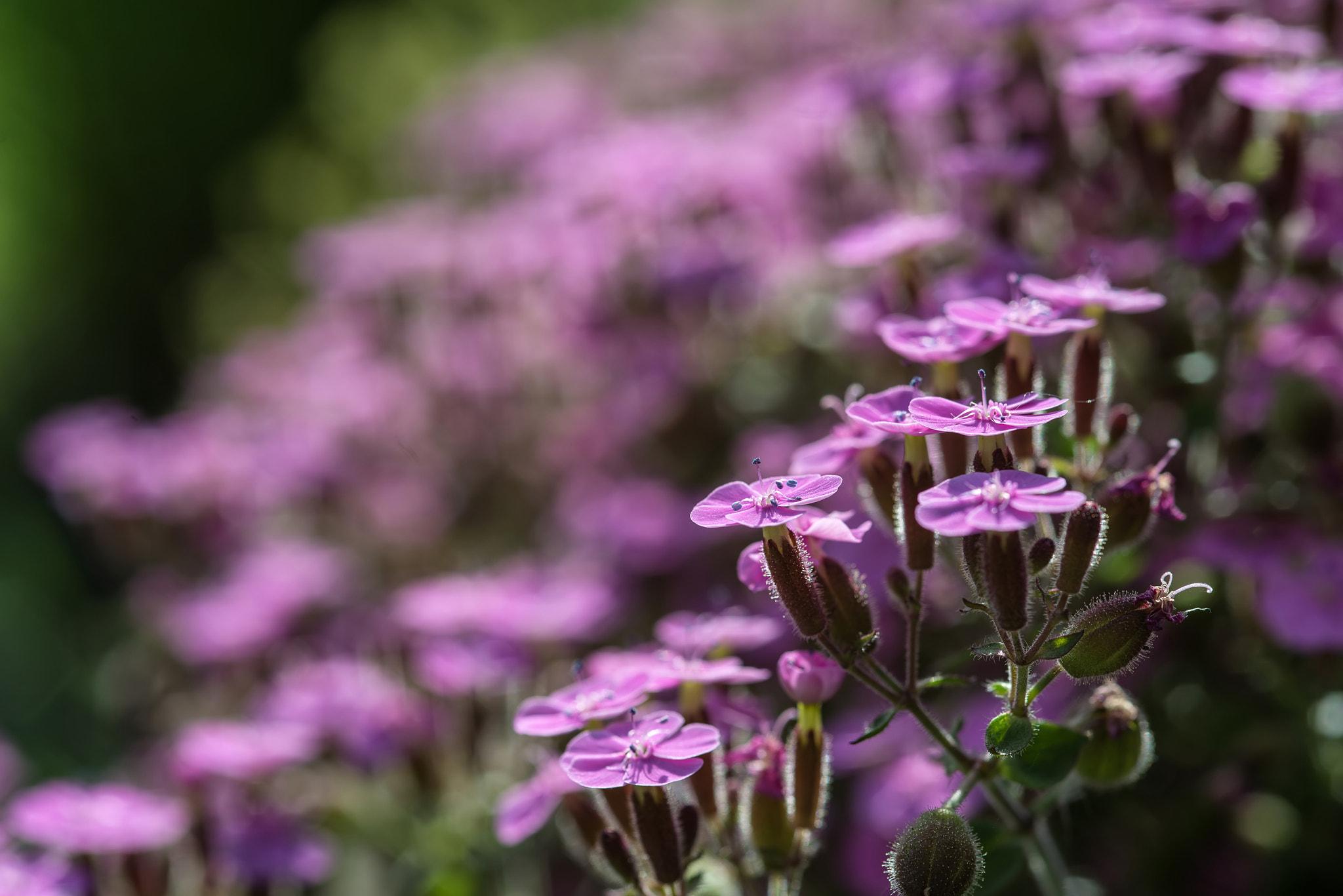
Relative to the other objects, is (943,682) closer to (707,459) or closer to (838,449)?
(838,449)

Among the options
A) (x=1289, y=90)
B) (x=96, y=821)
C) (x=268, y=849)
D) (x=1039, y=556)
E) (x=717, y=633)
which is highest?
(x=1289, y=90)

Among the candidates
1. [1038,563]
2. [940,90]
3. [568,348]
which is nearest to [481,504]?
[568,348]

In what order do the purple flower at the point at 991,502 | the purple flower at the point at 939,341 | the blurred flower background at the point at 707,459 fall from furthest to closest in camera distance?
the blurred flower background at the point at 707,459 → the purple flower at the point at 939,341 → the purple flower at the point at 991,502

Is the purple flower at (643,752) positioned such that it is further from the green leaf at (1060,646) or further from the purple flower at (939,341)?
the purple flower at (939,341)

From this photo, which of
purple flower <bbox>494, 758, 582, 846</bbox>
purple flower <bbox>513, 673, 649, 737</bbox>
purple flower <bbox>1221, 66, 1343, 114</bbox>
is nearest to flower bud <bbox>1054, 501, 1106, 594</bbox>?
purple flower <bbox>513, 673, 649, 737</bbox>

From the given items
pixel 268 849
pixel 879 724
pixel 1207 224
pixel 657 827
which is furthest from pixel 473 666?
pixel 1207 224

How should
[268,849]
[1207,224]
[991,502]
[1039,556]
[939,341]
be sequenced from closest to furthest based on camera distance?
[991,502], [1039,556], [939,341], [1207,224], [268,849]

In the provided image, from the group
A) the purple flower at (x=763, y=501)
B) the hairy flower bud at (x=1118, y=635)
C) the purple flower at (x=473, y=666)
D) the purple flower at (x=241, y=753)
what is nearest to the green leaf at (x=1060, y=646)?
the hairy flower bud at (x=1118, y=635)

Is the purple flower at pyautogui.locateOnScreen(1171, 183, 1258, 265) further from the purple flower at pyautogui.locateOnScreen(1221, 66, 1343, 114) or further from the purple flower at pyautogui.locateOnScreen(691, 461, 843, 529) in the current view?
the purple flower at pyautogui.locateOnScreen(691, 461, 843, 529)
